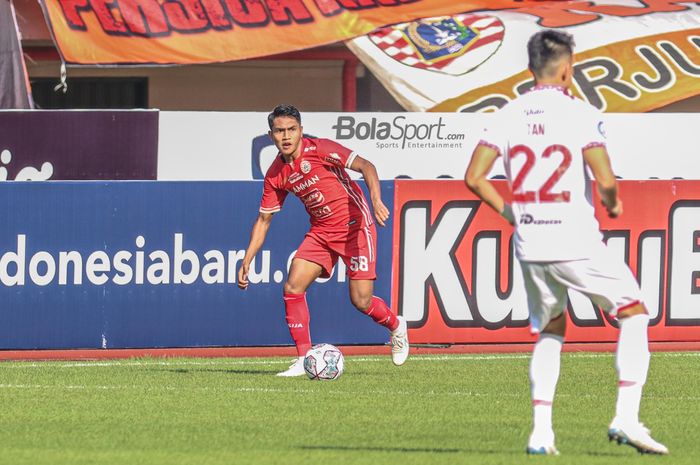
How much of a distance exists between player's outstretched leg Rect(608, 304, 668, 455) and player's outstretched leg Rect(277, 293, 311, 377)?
472 centimetres

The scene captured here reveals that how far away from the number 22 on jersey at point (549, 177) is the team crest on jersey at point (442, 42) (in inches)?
533

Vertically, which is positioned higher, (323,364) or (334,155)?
(334,155)

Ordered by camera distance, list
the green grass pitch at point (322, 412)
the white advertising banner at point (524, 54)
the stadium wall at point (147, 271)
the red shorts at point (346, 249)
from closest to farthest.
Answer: the green grass pitch at point (322, 412) < the red shorts at point (346, 249) < the stadium wall at point (147, 271) < the white advertising banner at point (524, 54)

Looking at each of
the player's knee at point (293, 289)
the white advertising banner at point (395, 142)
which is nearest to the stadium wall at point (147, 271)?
the player's knee at point (293, 289)

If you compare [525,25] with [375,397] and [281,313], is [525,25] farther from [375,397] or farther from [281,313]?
[375,397]

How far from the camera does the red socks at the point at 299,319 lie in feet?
41.1

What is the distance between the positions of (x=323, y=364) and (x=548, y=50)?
4726 mm

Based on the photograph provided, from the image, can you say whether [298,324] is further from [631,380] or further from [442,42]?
[442,42]

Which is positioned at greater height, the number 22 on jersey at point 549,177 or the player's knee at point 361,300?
the number 22 on jersey at point 549,177

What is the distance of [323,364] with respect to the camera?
39.8ft

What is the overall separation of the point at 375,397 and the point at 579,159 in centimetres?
361

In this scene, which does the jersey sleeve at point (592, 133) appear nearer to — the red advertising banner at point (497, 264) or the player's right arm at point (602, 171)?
the player's right arm at point (602, 171)

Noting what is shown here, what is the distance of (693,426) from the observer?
31.9 ft

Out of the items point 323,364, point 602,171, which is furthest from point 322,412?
point 602,171
